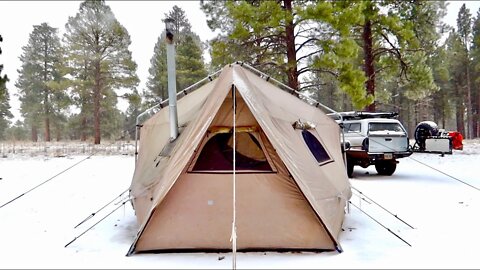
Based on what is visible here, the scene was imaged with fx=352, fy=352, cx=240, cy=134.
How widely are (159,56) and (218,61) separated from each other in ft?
53.0

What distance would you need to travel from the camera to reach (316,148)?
18.3 feet

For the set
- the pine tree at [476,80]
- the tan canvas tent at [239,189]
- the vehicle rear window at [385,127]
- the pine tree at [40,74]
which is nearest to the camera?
the tan canvas tent at [239,189]

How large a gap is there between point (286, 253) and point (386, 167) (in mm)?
8411

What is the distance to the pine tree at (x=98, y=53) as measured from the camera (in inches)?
858

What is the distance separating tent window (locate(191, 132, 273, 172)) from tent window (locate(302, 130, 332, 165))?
40.0 inches

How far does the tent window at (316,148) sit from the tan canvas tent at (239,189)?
1.65ft

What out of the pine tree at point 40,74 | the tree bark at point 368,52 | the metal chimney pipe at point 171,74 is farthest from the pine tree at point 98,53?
the metal chimney pipe at point 171,74

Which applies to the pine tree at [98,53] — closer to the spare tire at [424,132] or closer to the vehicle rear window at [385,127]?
the vehicle rear window at [385,127]

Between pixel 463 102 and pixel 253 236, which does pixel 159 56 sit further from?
pixel 463 102

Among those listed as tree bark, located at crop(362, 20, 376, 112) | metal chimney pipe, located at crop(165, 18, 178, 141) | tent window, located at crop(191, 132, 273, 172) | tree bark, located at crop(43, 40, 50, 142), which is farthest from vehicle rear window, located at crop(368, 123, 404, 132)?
tree bark, located at crop(43, 40, 50, 142)

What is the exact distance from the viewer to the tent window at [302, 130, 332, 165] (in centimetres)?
534

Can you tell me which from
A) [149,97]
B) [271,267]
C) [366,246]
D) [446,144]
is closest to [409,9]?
[446,144]

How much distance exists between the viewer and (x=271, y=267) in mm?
3820

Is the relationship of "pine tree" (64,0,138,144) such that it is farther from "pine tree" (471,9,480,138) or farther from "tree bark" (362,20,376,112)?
"pine tree" (471,9,480,138)
